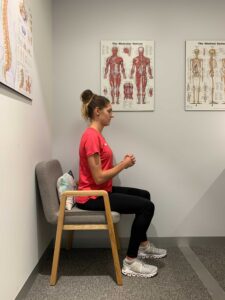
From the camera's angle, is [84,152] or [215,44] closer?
[84,152]

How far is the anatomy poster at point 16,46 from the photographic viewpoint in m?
1.46

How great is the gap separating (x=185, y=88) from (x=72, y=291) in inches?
72.4

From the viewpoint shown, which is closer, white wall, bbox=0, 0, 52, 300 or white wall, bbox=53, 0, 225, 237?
white wall, bbox=0, 0, 52, 300

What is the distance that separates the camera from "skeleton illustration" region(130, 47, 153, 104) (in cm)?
267

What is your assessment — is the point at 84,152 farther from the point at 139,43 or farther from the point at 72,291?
the point at 139,43

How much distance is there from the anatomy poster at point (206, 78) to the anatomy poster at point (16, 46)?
139cm

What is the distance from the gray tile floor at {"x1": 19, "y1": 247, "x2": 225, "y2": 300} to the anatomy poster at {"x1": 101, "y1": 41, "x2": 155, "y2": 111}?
1276 mm

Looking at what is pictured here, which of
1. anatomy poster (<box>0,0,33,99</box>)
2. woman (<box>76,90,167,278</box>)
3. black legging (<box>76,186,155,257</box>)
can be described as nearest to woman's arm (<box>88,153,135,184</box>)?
woman (<box>76,90,167,278</box>)

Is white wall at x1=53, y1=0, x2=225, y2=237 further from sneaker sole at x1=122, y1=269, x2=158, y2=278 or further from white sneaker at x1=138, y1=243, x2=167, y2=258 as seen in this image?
sneaker sole at x1=122, y1=269, x2=158, y2=278

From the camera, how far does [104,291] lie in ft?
6.26

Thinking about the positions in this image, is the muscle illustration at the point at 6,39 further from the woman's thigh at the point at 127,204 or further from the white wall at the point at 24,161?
the woman's thigh at the point at 127,204

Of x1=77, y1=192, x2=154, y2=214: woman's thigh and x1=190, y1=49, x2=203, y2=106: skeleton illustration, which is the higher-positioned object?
x1=190, y1=49, x2=203, y2=106: skeleton illustration

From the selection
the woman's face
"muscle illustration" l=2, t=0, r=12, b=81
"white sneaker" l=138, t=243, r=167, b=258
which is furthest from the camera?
"white sneaker" l=138, t=243, r=167, b=258

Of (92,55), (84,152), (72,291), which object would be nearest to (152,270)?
(72,291)
